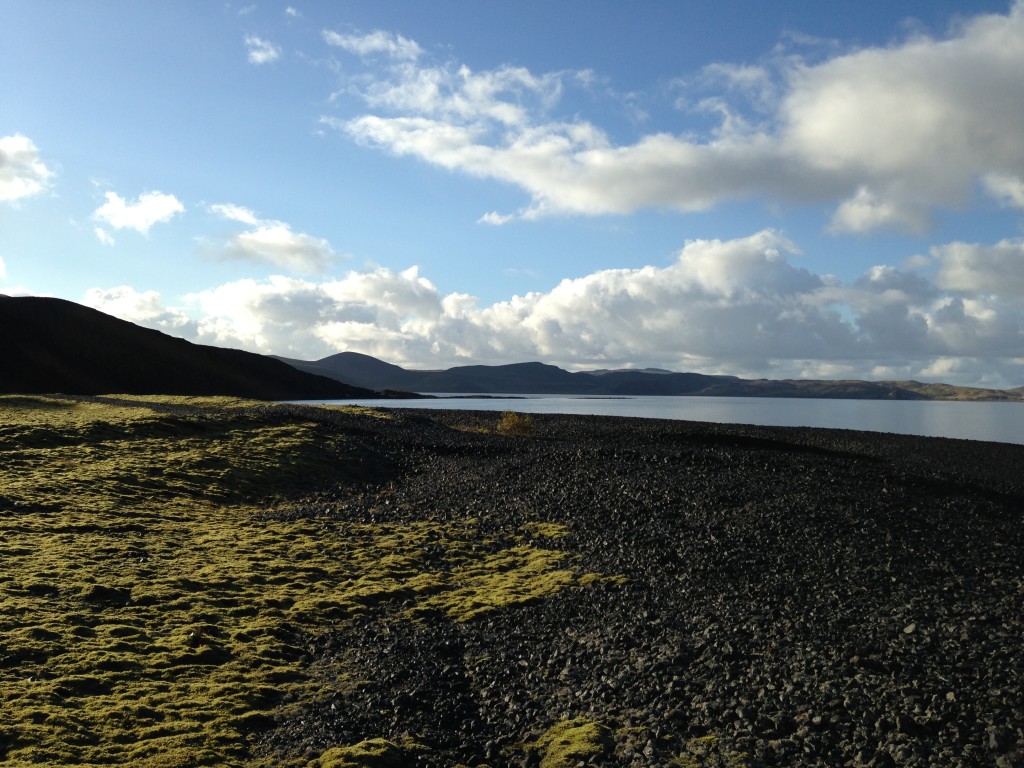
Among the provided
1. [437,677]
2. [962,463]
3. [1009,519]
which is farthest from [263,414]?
[962,463]

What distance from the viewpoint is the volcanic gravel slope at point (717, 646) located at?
1036cm

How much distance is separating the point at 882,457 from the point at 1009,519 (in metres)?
26.2

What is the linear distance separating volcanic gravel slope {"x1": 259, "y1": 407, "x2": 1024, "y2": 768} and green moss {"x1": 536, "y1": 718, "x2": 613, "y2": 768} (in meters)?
0.05

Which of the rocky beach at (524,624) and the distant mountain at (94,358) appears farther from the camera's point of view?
the distant mountain at (94,358)

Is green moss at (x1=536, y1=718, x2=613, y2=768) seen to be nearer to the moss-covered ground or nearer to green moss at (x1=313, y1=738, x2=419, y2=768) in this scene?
the moss-covered ground

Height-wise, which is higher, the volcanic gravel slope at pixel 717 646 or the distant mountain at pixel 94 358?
the distant mountain at pixel 94 358

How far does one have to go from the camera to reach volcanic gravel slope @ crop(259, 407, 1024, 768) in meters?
10.4

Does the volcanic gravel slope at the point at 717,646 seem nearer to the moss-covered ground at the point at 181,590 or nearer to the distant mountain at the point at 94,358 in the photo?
the moss-covered ground at the point at 181,590

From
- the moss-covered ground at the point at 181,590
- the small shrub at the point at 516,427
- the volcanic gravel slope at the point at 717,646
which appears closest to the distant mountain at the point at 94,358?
the small shrub at the point at 516,427

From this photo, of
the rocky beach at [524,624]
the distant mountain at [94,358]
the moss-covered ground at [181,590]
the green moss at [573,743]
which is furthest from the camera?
the distant mountain at [94,358]

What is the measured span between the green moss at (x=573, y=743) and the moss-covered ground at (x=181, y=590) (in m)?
0.17

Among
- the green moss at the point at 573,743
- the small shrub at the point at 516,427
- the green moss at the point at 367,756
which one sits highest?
the small shrub at the point at 516,427

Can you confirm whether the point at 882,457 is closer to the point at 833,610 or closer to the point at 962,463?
the point at 962,463

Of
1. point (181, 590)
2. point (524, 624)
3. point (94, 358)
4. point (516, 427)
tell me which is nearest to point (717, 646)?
point (524, 624)
